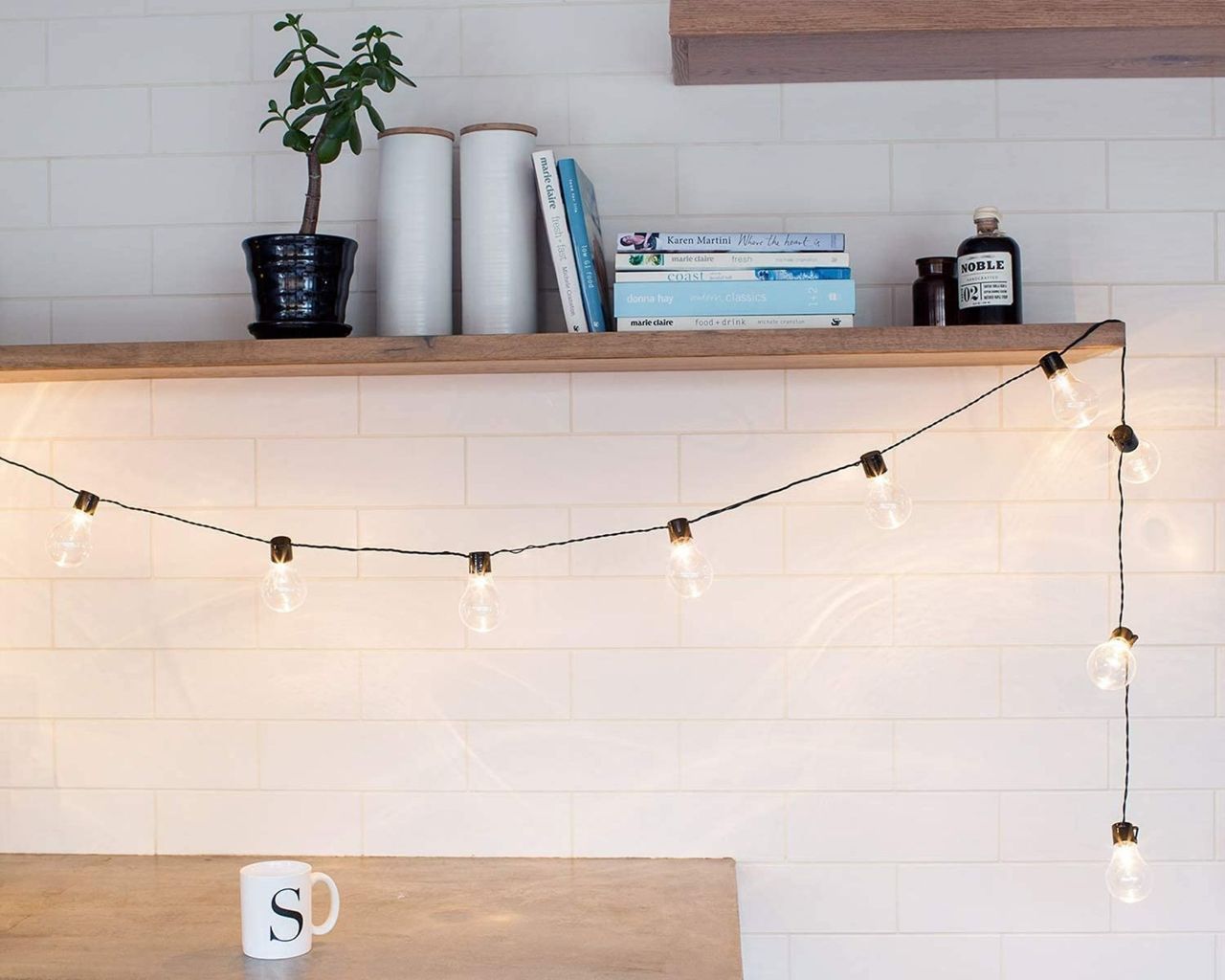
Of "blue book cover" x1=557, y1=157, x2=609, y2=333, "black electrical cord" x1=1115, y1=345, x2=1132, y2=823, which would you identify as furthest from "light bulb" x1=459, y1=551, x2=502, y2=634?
"black electrical cord" x1=1115, y1=345, x2=1132, y2=823

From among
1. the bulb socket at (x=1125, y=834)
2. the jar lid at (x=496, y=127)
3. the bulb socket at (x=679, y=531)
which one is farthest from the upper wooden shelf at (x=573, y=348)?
the bulb socket at (x=1125, y=834)

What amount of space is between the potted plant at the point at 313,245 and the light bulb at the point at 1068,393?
0.91 metres

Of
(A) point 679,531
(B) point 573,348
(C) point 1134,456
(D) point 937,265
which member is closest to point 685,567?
(A) point 679,531

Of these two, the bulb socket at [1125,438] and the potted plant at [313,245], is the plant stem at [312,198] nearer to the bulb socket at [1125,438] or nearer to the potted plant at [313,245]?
the potted plant at [313,245]

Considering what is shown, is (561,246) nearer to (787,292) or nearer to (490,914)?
(787,292)

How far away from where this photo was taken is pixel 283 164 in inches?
69.2

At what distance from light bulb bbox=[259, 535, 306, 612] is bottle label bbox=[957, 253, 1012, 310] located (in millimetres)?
979

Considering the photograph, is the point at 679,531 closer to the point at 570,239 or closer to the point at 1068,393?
the point at 570,239

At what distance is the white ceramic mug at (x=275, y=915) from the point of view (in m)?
1.37

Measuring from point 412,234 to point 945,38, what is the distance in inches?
29.8

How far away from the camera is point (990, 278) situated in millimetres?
1540

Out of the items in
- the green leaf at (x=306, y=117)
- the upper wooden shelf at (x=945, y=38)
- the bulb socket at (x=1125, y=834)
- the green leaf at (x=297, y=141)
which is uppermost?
the upper wooden shelf at (x=945, y=38)

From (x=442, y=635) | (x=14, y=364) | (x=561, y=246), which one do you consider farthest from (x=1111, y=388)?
(x=14, y=364)

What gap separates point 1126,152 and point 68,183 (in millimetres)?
1586
